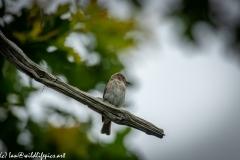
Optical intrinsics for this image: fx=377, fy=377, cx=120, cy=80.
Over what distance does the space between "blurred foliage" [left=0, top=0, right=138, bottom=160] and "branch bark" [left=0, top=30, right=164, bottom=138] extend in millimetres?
1457

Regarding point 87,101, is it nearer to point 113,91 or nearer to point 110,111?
point 110,111

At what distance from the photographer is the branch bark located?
2908 mm

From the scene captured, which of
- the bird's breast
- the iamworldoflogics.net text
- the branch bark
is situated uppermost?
the bird's breast

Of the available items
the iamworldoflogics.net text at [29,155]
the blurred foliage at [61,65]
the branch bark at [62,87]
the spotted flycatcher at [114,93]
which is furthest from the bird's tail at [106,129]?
the branch bark at [62,87]

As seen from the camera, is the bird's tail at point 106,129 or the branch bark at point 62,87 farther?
the bird's tail at point 106,129

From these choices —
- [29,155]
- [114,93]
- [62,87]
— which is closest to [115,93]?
[114,93]

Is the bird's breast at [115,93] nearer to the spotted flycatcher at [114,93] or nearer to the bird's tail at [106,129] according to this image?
the spotted flycatcher at [114,93]

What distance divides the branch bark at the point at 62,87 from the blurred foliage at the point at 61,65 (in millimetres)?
1457

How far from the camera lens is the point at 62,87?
303cm

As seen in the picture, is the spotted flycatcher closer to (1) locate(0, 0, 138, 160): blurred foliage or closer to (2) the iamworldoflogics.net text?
(1) locate(0, 0, 138, 160): blurred foliage

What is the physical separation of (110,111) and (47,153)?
236 centimetres

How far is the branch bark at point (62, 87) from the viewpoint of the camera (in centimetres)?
291

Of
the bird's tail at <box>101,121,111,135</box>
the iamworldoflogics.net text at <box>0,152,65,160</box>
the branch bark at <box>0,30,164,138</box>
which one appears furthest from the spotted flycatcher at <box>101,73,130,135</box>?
the branch bark at <box>0,30,164,138</box>

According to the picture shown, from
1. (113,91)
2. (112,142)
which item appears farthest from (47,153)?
(113,91)
